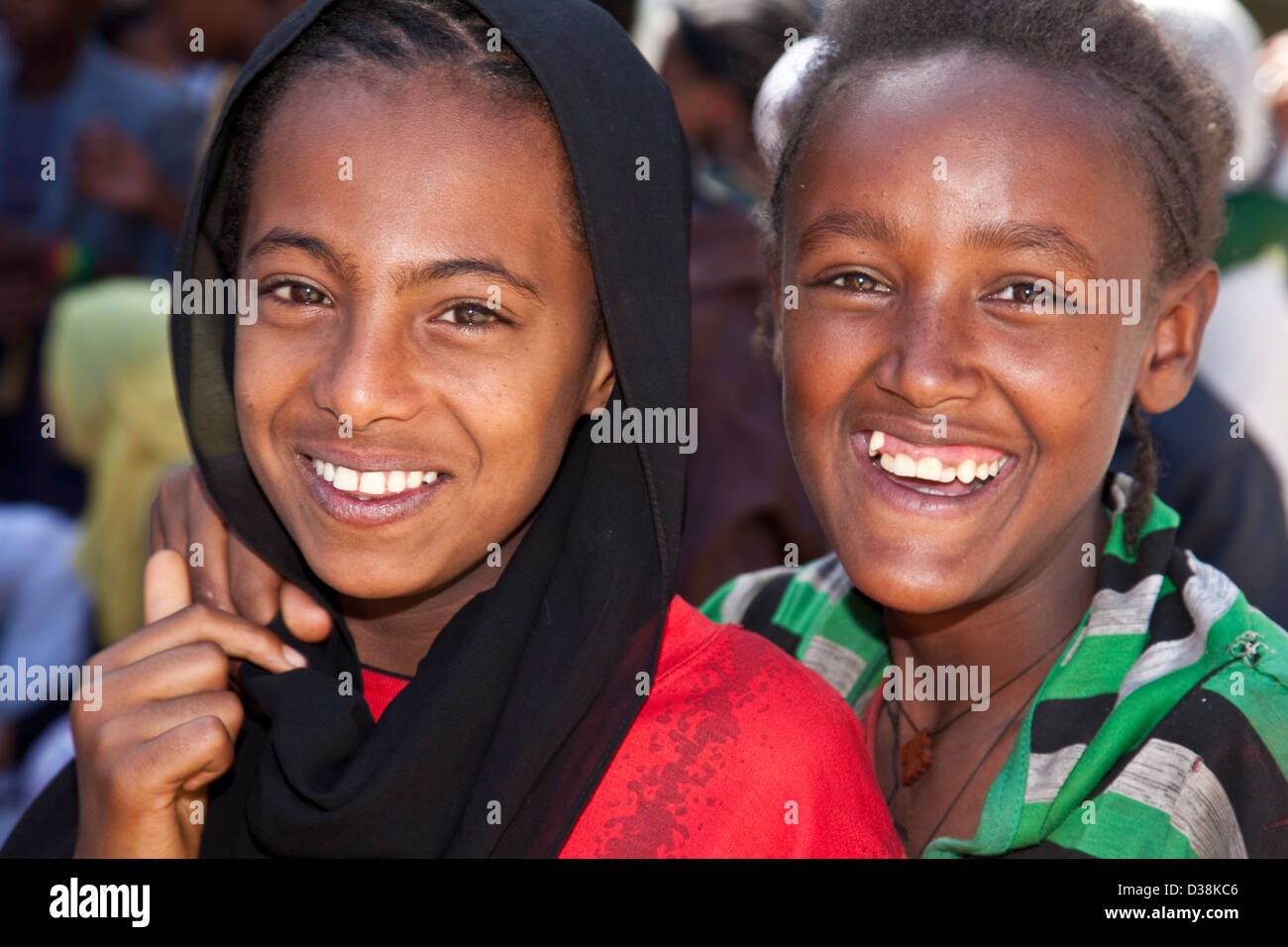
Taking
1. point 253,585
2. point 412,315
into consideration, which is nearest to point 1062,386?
point 412,315

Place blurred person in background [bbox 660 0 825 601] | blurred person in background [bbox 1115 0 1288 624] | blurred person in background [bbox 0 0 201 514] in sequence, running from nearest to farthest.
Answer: blurred person in background [bbox 1115 0 1288 624]
blurred person in background [bbox 660 0 825 601]
blurred person in background [bbox 0 0 201 514]

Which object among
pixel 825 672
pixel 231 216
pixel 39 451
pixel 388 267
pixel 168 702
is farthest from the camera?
pixel 39 451

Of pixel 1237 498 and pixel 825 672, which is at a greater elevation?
pixel 1237 498

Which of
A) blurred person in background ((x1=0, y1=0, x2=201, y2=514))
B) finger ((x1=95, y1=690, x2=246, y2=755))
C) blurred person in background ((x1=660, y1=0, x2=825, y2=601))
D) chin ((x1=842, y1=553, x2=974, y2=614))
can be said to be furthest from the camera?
blurred person in background ((x1=0, y1=0, x2=201, y2=514))

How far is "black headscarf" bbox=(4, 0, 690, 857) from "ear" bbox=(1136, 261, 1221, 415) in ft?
2.40

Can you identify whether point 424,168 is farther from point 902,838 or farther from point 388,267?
point 902,838

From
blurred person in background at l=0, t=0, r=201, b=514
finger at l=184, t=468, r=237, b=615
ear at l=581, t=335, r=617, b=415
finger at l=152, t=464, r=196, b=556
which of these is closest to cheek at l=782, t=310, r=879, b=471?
ear at l=581, t=335, r=617, b=415

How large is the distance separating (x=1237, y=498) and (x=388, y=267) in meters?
1.87

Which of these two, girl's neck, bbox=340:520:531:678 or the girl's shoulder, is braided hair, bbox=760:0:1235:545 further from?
girl's neck, bbox=340:520:531:678

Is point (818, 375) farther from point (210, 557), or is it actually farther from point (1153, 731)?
point (210, 557)

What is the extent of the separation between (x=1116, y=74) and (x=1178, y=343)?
42 centimetres

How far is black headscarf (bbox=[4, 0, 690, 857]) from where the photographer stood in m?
1.73

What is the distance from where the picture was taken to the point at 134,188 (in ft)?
15.6

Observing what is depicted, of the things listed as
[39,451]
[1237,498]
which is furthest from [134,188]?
[1237,498]
